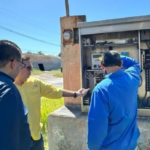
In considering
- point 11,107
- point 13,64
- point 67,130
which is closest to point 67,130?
point 67,130

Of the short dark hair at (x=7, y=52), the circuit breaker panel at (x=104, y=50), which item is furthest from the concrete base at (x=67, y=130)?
the short dark hair at (x=7, y=52)

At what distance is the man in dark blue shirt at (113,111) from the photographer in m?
2.04

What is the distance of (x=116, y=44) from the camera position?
3.82 m

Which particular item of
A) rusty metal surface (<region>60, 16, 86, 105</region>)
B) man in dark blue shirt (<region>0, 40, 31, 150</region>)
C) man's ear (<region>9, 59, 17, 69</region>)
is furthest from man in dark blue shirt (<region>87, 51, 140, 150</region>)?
rusty metal surface (<region>60, 16, 86, 105</region>)

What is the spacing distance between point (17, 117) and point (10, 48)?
0.56 metres

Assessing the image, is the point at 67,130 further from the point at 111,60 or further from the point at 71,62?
the point at 111,60

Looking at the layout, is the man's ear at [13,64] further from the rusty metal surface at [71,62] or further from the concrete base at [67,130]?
the rusty metal surface at [71,62]

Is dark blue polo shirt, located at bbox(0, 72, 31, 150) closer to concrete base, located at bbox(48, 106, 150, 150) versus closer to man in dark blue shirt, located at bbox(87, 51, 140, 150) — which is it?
man in dark blue shirt, located at bbox(87, 51, 140, 150)

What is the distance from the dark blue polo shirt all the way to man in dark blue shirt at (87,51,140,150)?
753 mm

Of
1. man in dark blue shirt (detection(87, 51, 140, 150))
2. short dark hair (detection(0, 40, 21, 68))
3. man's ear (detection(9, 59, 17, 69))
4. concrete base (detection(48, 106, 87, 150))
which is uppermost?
short dark hair (detection(0, 40, 21, 68))

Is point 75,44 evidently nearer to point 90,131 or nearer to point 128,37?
point 128,37

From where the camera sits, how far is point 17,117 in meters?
1.44

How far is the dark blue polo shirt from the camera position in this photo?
1.36 m

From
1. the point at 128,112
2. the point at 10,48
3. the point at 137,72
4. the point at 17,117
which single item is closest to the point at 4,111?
the point at 17,117
